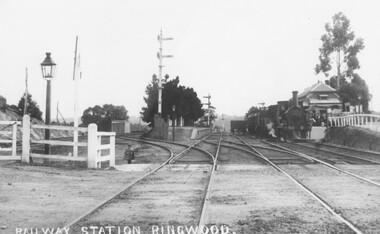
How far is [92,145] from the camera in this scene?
11477 millimetres

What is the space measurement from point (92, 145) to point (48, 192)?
3.67 meters

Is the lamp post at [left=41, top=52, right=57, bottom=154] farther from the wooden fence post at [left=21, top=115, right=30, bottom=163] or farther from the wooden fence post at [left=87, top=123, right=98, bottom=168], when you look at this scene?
the wooden fence post at [left=87, top=123, right=98, bottom=168]

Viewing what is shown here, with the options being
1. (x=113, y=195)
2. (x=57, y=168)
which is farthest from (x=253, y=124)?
(x=113, y=195)

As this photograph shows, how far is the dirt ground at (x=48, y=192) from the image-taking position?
562 centimetres

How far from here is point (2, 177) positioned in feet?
31.3

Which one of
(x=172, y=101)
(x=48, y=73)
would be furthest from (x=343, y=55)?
(x=48, y=73)

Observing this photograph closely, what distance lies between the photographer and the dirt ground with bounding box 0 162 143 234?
18.4 ft

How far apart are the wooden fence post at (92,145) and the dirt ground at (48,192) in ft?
1.38

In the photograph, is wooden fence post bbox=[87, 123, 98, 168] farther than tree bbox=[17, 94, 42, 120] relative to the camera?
No

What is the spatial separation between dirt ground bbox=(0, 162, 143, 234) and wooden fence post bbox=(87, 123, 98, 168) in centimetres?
42

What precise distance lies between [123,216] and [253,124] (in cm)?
4687

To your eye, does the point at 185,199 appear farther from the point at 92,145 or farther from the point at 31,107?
the point at 31,107

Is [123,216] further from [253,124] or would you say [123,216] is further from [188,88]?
[188,88]

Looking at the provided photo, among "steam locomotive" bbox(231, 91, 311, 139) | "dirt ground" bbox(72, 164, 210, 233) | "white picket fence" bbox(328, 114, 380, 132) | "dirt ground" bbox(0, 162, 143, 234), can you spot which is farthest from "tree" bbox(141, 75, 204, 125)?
"dirt ground" bbox(72, 164, 210, 233)
